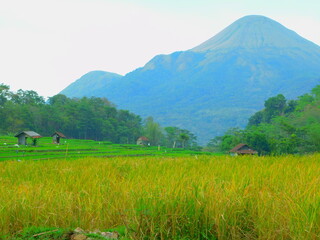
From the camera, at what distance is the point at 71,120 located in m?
65.5

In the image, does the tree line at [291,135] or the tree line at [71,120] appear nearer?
the tree line at [291,135]

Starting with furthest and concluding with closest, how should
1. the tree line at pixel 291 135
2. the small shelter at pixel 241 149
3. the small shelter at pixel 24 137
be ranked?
the small shelter at pixel 241 149 → the small shelter at pixel 24 137 → the tree line at pixel 291 135

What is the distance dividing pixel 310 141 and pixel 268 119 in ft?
107

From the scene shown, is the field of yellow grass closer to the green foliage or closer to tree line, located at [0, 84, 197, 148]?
tree line, located at [0, 84, 197, 148]

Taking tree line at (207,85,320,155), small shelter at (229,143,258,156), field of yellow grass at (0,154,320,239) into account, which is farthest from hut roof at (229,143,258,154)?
field of yellow grass at (0,154,320,239)

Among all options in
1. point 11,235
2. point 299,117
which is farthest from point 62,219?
point 299,117

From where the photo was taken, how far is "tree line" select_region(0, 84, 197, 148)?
190ft

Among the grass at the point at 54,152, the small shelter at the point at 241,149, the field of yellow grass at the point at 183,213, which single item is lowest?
the field of yellow grass at the point at 183,213

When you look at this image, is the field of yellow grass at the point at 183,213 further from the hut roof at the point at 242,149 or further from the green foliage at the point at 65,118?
the green foliage at the point at 65,118

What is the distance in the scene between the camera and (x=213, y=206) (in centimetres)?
347

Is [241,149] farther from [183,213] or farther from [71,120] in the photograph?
[183,213]

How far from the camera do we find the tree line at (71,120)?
58.0m

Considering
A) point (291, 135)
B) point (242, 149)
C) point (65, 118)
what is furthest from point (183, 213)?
point (65, 118)

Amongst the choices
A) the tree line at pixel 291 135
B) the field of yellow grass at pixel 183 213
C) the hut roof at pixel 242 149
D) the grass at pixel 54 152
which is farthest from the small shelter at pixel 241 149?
the field of yellow grass at pixel 183 213
